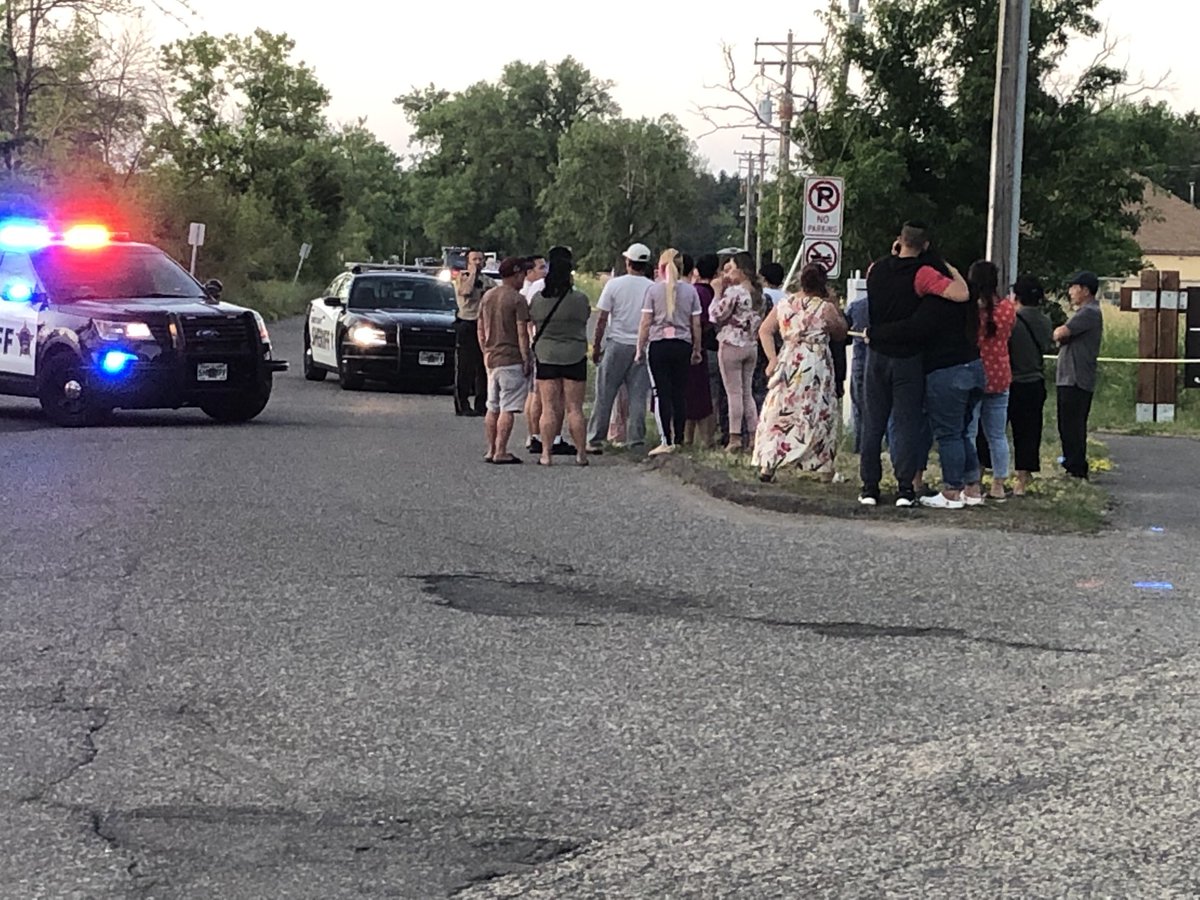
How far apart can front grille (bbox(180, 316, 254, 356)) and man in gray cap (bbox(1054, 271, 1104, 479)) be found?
8086 mm

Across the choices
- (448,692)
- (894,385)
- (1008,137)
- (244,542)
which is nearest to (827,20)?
(1008,137)

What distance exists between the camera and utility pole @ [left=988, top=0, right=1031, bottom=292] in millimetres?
15992

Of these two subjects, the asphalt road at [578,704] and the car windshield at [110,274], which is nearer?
the asphalt road at [578,704]

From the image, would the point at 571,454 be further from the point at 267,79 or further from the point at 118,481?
the point at 267,79

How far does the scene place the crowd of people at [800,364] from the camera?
1198 centimetres

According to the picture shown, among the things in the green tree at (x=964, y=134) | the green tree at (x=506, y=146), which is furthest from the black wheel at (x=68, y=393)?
the green tree at (x=506, y=146)

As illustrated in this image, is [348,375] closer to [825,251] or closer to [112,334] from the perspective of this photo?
[112,334]

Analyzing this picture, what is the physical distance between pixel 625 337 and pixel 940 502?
4223mm

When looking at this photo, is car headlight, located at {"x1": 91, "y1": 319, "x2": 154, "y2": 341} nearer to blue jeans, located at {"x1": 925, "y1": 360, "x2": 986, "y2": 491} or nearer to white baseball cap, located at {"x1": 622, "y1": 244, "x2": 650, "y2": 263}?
white baseball cap, located at {"x1": 622, "y1": 244, "x2": 650, "y2": 263}

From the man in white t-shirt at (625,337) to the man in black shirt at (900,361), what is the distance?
3644 mm

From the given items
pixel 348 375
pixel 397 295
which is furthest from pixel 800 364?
pixel 397 295

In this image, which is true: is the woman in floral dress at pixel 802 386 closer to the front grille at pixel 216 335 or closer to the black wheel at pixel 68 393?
the front grille at pixel 216 335

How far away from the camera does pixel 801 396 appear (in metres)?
13.3

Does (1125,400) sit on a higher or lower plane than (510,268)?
lower
